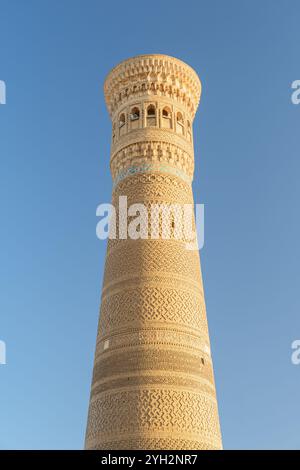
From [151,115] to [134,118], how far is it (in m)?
0.25

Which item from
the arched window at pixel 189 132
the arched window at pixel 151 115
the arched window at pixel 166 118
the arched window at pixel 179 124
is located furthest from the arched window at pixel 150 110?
the arched window at pixel 189 132

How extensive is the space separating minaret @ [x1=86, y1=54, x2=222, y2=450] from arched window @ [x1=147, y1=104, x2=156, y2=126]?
0.04 feet

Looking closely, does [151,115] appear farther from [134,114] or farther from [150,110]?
[134,114]

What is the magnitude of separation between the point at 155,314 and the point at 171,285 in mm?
447

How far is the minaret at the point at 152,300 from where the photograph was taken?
22.5 ft

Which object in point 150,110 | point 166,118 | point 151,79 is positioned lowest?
point 166,118

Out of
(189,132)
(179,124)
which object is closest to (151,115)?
(179,124)

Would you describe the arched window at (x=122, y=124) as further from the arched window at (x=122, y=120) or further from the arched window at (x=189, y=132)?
the arched window at (x=189, y=132)

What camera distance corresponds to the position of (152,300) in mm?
7512

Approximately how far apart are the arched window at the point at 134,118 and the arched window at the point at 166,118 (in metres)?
0.35

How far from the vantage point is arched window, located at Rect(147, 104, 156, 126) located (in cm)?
891
